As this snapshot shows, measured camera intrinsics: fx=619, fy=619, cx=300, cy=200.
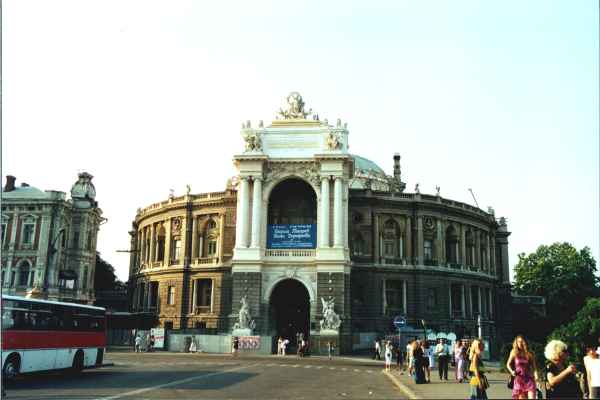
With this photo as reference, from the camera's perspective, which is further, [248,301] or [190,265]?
[190,265]

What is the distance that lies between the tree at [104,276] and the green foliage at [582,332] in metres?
75.9

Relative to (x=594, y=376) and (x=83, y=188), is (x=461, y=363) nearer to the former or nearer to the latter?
(x=594, y=376)

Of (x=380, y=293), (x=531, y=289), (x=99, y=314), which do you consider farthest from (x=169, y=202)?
(x=531, y=289)

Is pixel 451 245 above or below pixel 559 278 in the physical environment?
above

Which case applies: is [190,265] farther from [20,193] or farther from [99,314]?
[99,314]

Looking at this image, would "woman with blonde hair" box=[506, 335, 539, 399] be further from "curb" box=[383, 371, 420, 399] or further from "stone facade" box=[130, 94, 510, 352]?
"stone facade" box=[130, 94, 510, 352]

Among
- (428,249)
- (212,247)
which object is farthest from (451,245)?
(212,247)

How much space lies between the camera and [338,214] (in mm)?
50438

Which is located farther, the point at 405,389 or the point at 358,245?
the point at 358,245

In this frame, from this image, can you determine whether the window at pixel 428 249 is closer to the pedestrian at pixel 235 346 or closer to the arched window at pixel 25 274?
the pedestrian at pixel 235 346

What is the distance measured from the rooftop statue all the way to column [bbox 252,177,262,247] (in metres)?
6.80

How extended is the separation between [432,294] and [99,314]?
3556 centimetres

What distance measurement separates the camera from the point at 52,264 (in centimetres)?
6438

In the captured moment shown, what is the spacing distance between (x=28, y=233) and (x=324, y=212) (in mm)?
33899
